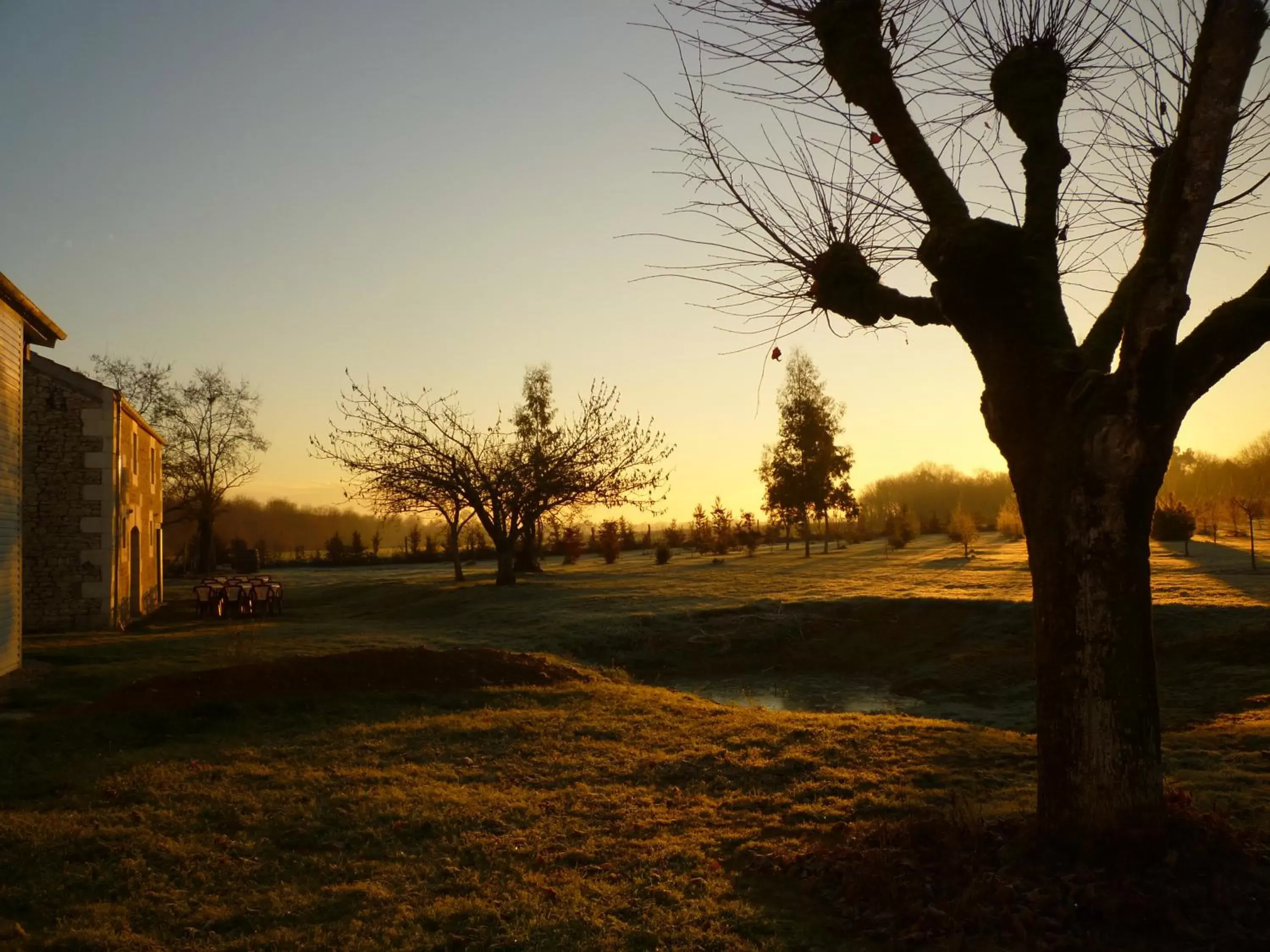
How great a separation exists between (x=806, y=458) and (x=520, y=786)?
1561 inches

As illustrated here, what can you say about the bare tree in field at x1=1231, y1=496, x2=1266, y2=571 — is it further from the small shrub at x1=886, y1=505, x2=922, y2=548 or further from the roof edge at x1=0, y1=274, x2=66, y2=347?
the roof edge at x1=0, y1=274, x2=66, y2=347

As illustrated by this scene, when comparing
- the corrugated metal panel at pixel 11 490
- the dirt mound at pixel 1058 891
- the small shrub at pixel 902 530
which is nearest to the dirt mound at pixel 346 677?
the corrugated metal panel at pixel 11 490

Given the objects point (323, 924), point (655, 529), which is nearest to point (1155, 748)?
point (323, 924)

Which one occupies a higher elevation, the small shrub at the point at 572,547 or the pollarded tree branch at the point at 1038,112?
the pollarded tree branch at the point at 1038,112

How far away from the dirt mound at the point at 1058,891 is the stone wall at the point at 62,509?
65.6 feet

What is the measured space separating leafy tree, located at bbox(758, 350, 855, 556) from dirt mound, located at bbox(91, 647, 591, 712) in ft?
109

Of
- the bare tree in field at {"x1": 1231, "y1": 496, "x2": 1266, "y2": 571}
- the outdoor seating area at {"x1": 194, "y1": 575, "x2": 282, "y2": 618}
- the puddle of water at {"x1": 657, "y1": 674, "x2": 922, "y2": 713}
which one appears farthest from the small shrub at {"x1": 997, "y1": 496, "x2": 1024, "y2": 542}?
the outdoor seating area at {"x1": 194, "y1": 575, "x2": 282, "y2": 618}

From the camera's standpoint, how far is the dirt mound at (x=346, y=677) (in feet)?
35.2

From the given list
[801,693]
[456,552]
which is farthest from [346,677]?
[456,552]

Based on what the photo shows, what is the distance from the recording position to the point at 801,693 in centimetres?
1505

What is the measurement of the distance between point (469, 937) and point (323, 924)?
2.88ft

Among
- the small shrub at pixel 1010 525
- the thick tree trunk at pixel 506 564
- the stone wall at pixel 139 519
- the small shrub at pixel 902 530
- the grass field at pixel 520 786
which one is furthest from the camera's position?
the small shrub at pixel 1010 525

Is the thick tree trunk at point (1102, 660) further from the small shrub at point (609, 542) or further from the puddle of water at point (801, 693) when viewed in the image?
the small shrub at point (609, 542)

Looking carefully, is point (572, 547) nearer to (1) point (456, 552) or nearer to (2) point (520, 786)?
(1) point (456, 552)
